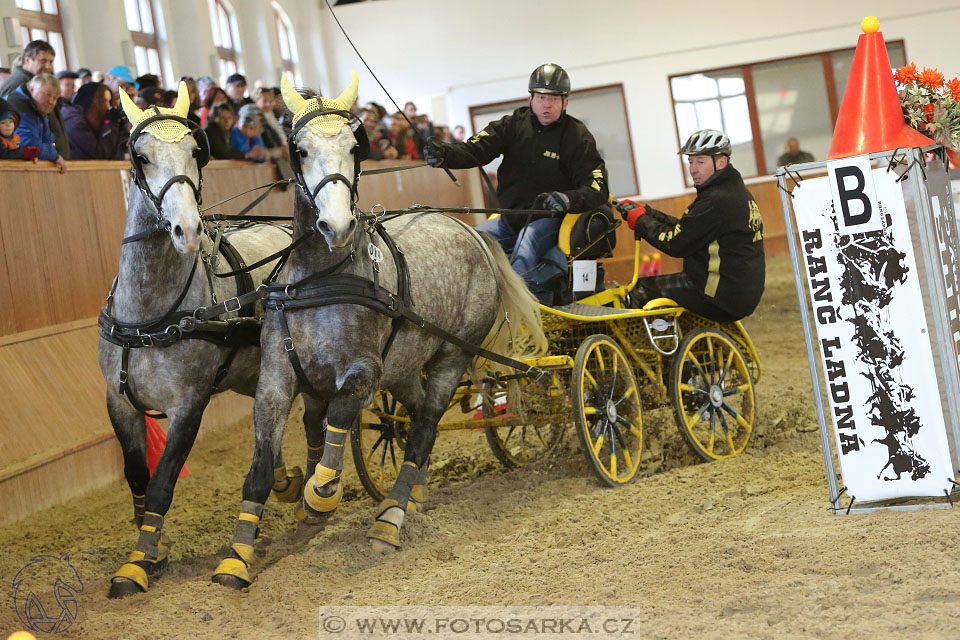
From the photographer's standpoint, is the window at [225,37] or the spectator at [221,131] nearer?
the spectator at [221,131]

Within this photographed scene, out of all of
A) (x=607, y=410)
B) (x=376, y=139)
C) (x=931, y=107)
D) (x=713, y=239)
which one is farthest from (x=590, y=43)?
(x=931, y=107)

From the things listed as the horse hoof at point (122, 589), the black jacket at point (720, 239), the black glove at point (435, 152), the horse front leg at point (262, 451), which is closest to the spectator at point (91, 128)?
the black glove at point (435, 152)

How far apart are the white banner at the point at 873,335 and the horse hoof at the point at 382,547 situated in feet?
6.46

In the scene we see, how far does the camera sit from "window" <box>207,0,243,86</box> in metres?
16.6

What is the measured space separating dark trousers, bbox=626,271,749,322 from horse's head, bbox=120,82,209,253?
295 centimetres

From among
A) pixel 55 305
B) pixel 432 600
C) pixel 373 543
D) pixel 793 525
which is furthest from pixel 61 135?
pixel 793 525

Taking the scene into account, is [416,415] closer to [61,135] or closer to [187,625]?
[187,625]

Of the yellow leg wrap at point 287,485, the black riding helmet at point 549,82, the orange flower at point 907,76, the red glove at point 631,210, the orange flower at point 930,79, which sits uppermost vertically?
the black riding helmet at point 549,82

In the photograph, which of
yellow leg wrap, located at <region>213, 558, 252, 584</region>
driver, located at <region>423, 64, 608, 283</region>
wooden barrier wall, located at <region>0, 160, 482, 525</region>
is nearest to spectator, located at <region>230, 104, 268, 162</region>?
wooden barrier wall, located at <region>0, 160, 482, 525</region>

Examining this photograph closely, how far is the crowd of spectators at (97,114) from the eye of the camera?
7.43 m

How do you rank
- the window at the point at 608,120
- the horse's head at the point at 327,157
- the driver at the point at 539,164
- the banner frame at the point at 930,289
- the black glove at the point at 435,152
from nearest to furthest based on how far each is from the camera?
1. the horse's head at the point at 327,157
2. the banner frame at the point at 930,289
3. the black glove at the point at 435,152
4. the driver at the point at 539,164
5. the window at the point at 608,120

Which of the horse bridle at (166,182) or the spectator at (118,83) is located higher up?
the spectator at (118,83)

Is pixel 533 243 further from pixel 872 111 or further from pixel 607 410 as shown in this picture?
pixel 872 111

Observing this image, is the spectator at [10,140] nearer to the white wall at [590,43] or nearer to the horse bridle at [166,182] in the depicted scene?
the horse bridle at [166,182]
